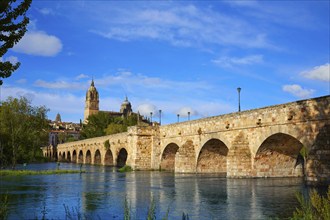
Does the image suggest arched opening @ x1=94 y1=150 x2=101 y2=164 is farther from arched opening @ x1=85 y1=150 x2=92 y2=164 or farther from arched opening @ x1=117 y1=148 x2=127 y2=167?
arched opening @ x1=117 y1=148 x2=127 y2=167

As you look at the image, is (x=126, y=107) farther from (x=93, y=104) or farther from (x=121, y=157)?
(x=121, y=157)

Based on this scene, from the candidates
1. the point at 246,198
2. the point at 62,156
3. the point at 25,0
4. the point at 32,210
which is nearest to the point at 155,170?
the point at 246,198

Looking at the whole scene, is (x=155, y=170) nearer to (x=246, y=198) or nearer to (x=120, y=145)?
(x=120, y=145)

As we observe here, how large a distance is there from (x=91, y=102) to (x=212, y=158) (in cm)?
14521

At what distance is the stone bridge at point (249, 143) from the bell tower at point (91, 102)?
437 feet

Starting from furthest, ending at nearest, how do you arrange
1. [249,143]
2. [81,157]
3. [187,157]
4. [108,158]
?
[81,157] < [108,158] < [187,157] < [249,143]

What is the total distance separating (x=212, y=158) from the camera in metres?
35.9

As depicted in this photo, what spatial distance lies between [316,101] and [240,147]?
7.35 m

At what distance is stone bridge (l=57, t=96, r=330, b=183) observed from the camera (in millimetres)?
21391

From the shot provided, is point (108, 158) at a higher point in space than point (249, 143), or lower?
lower

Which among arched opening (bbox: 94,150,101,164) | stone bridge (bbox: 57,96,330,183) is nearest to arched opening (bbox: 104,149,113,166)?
arched opening (bbox: 94,150,101,164)

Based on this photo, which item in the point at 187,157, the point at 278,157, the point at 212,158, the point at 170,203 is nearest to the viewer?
the point at 170,203

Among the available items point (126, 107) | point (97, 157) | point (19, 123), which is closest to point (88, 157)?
point (97, 157)

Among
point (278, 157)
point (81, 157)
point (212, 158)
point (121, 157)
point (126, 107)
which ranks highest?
point (126, 107)
